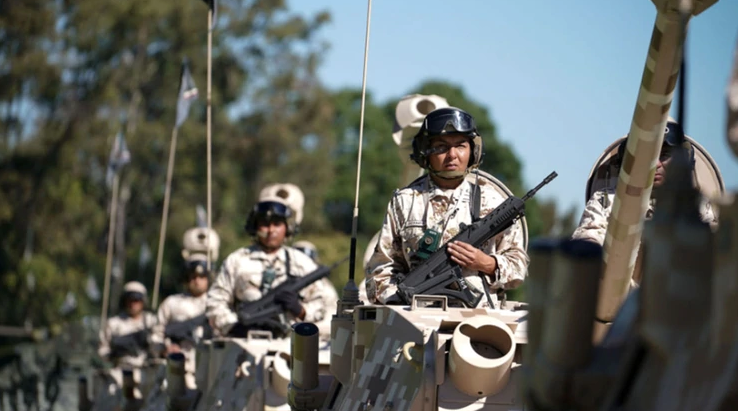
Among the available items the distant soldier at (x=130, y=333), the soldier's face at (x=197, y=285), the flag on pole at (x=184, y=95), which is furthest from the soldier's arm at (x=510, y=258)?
the distant soldier at (x=130, y=333)

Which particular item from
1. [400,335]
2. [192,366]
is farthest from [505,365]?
[192,366]

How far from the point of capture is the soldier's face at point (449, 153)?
28.0 feet

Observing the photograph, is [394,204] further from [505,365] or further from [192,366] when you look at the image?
[192,366]

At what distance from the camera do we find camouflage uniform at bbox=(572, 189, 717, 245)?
8.16 metres

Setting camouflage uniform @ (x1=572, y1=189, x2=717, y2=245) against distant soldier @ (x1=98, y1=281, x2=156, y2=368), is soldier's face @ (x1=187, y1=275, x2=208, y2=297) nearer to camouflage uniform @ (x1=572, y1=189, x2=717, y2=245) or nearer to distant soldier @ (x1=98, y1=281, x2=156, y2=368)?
distant soldier @ (x1=98, y1=281, x2=156, y2=368)

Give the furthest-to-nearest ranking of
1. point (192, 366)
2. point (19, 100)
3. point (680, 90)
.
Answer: point (19, 100)
point (192, 366)
point (680, 90)

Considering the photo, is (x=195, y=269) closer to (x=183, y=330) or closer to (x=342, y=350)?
(x=183, y=330)

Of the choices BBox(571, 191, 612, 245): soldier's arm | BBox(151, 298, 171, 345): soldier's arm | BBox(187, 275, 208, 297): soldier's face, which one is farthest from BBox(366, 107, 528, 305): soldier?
BBox(151, 298, 171, 345): soldier's arm

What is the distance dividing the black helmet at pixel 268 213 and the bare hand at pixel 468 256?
541cm

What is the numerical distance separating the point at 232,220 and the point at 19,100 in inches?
309

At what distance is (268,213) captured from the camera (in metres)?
13.3

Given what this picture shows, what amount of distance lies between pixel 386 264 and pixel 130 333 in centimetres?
1282

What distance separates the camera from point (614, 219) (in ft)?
22.0

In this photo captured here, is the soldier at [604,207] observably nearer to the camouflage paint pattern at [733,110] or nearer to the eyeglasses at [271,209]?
the camouflage paint pattern at [733,110]
